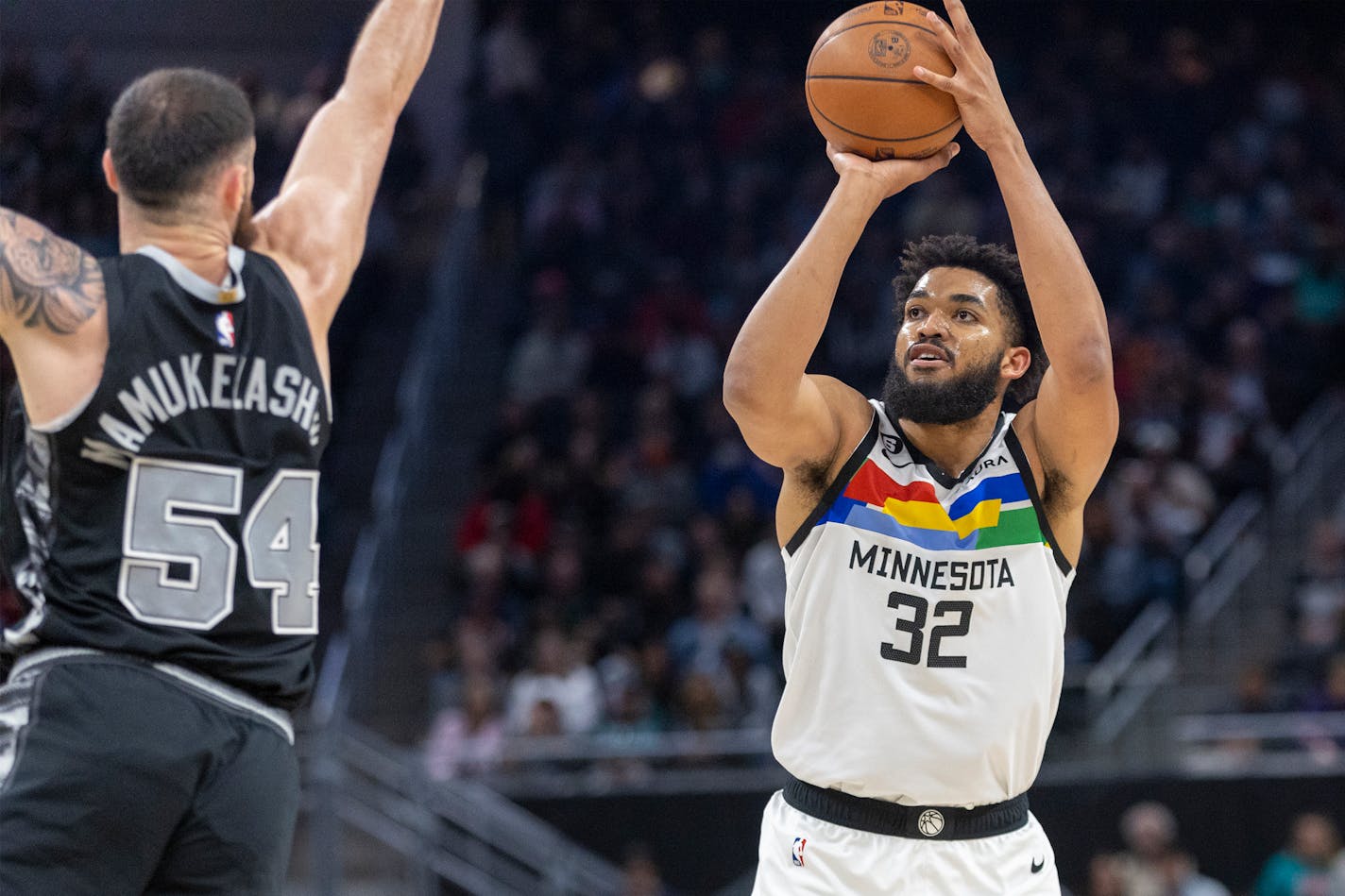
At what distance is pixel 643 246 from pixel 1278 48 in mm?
8049

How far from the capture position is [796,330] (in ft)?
A: 13.1

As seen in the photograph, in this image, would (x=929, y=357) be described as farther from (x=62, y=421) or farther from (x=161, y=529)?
(x=62, y=421)

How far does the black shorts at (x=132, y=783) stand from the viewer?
10.4 ft

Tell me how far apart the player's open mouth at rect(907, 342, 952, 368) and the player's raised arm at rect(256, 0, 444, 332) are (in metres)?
1.43

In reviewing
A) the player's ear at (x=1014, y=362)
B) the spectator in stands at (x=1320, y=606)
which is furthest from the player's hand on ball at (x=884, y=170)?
the spectator in stands at (x=1320, y=606)

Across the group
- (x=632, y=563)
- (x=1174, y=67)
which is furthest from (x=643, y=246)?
(x=1174, y=67)

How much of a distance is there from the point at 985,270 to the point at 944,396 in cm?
43

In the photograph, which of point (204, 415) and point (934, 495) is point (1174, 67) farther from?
point (204, 415)

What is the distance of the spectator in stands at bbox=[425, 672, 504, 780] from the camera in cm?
1133

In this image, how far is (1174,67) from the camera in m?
18.2

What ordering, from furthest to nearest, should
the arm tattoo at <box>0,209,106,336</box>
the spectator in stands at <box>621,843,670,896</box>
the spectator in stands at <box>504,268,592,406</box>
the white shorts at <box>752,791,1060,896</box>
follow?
the spectator in stands at <box>504,268,592,406</box>
the spectator in stands at <box>621,843,670,896</box>
the white shorts at <box>752,791,1060,896</box>
the arm tattoo at <box>0,209,106,336</box>

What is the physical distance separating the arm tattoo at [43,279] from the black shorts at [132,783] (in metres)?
0.67

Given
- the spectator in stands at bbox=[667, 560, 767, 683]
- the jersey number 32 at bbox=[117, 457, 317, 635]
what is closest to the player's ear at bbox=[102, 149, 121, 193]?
the jersey number 32 at bbox=[117, 457, 317, 635]

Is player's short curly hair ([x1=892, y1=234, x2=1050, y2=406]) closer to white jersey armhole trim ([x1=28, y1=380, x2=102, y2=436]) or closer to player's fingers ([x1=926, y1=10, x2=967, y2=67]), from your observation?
player's fingers ([x1=926, y1=10, x2=967, y2=67])
